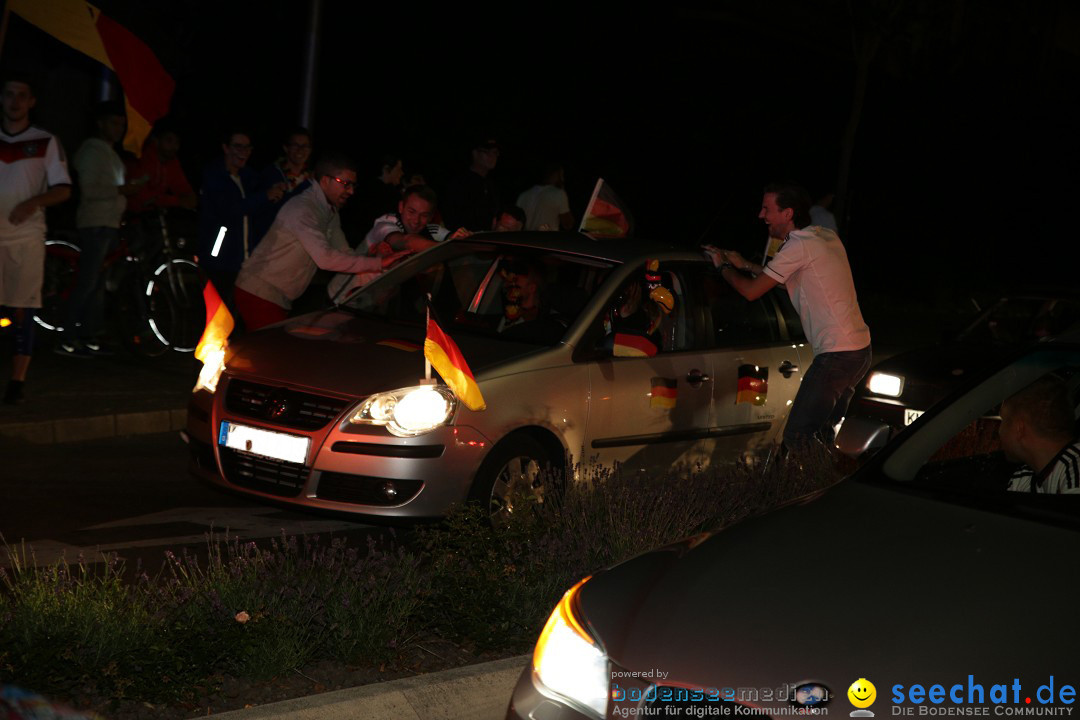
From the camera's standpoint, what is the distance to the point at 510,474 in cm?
696

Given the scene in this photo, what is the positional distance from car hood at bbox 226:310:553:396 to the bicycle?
15.1 ft

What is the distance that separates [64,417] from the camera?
9.46 meters

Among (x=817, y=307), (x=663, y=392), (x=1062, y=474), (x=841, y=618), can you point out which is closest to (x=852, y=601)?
(x=841, y=618)

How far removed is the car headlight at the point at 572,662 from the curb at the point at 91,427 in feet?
20.1

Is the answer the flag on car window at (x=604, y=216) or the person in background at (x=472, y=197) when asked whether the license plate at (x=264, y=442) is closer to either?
the flag on car window at (x=604, y=216)

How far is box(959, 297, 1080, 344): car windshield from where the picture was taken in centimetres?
1029

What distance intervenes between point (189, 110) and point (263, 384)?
14777mm

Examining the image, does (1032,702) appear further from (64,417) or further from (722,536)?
(64,417)

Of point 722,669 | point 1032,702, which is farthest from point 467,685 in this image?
point 1032,702

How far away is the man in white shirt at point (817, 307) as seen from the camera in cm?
764

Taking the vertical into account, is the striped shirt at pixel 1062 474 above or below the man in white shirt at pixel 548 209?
below

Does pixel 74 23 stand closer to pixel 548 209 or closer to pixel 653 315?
pixel 548 209

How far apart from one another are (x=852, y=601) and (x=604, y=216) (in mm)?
5726

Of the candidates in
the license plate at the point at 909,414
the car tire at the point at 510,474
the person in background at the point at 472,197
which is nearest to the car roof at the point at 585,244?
the car tire at the point at 510,474
